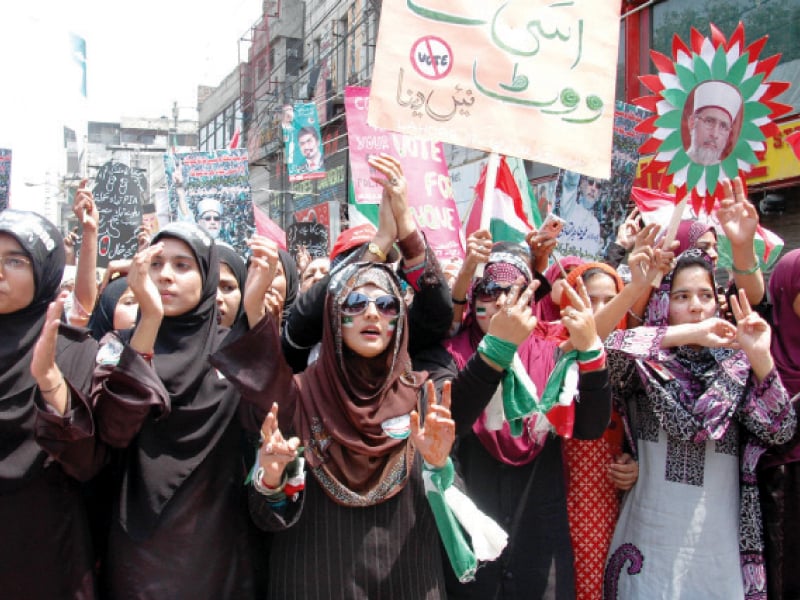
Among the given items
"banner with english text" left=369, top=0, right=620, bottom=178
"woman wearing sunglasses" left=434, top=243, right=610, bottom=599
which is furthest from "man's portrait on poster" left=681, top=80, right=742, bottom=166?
"woman wearing sunglasses" left=434, top=243, right=610, bottom=599

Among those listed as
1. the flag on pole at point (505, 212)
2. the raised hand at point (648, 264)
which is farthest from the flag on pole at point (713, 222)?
the raised hand at point (648, 264)

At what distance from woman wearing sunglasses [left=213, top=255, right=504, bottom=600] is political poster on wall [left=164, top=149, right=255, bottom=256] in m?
3.67

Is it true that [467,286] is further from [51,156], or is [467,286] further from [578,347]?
[51,156]

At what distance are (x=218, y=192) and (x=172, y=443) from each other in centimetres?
418

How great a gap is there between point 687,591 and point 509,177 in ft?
10.0

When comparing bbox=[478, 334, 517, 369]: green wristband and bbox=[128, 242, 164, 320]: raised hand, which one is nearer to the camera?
bbox=[128, 242, 164, 320]: raised hand

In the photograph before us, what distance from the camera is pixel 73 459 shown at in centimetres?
214

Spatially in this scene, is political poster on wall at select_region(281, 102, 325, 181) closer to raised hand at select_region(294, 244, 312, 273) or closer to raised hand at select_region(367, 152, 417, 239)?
raised hand at select_region(294, 244, 312, 273)

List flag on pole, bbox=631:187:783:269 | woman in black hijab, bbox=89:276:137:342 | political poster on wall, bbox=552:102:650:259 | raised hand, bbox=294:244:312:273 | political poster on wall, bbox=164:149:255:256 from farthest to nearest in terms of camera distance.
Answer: political poster on wall, bbox=164:149:255:256, raised hand, bbox=294:244:312:273, political poster on wall, bbox=552:102:650:259, flag on pole, bbox=631:187:783:269, woman in black hijab, bbox=89:276:137:342

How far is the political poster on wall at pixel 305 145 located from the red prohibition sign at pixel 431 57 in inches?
361

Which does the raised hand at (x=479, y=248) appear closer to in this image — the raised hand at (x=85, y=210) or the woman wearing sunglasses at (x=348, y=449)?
the woman wearing sunglasses at (x=348, y=449)

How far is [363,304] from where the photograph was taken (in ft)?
7.75

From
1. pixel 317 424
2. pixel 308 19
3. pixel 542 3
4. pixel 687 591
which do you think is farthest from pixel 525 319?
pixel 308 19

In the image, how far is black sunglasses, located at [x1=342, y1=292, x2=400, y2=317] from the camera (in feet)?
7.75
